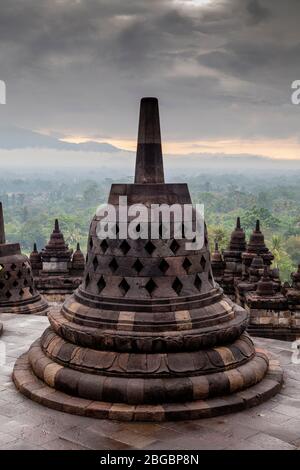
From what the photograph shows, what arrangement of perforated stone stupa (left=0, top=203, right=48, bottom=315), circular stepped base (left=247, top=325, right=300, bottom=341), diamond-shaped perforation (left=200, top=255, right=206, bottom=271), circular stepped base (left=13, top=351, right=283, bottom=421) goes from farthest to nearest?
Result: circular stepped base (left=247, top=325, right=300, bottom=341), perforated stone stupa (left=0, top=203, right=48, bottom=315), diamond-shaped perforation (left=200, top=255, right=206, bottom=271), circular stepped base (left=13, top=351, right=283, bottom=421)

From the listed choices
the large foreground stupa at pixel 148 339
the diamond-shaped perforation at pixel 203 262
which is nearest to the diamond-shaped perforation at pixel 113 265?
the large foreground stupa at pixel 148 339

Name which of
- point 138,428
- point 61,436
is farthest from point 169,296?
point 61,436

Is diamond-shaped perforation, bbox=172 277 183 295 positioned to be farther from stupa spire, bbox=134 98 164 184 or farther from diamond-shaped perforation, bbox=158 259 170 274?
stupa spire, bbox=134 98 164 184

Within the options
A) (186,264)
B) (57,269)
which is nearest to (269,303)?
(186,264)

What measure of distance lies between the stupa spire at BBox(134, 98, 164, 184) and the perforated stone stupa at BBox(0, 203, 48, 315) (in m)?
7.97

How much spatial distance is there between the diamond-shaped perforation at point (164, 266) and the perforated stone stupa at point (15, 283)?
8.46 m

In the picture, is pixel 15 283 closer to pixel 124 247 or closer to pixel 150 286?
pixel 124 247

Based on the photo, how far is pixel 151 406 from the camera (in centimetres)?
677

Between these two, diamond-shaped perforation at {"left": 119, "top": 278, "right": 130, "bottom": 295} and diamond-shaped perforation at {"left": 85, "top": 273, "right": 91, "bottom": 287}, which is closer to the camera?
diamond-shaped perforation at {"left": 119, "top": 278, "right": 130, "bottom": 295}

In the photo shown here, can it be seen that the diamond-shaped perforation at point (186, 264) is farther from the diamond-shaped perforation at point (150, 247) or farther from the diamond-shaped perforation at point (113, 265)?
the diamond-shaped perforation at point (113, 265)

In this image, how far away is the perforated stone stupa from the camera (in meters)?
15.2

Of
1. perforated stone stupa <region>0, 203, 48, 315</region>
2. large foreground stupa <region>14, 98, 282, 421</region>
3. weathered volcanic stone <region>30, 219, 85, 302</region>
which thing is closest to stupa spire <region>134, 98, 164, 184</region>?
large foreground stupa <region>14, 98, 282, 421</region>

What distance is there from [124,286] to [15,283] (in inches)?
337

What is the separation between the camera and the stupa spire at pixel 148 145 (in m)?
8.30
